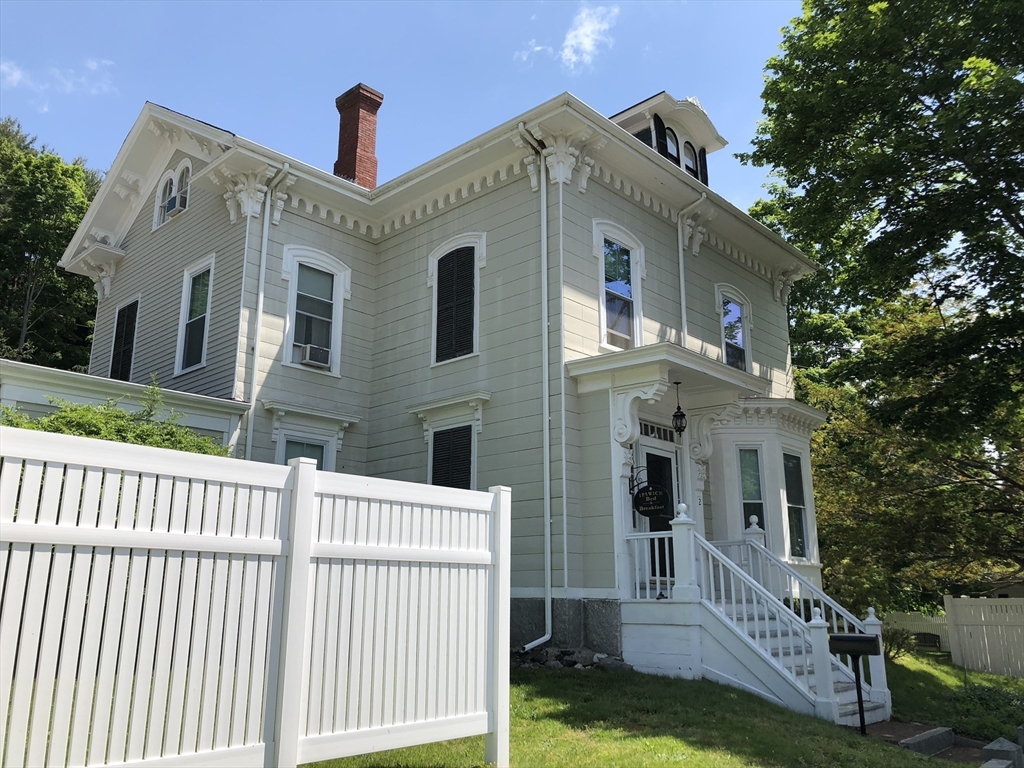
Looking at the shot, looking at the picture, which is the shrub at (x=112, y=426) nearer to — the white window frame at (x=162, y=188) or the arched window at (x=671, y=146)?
the white window frame at (x=162, y=188)

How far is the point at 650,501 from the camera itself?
11023 mm

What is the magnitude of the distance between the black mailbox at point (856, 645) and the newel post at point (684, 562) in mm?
1726

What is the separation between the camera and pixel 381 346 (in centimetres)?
1425

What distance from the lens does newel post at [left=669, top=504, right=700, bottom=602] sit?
9.62m

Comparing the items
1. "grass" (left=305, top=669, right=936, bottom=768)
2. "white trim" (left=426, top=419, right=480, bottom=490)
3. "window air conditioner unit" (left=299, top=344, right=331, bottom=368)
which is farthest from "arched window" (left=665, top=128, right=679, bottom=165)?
"grass" (left=305, top=669, right=936, bottom=768)

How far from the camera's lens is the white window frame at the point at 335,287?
43.4 ft

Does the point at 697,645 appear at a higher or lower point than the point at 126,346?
lower

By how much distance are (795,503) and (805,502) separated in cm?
31

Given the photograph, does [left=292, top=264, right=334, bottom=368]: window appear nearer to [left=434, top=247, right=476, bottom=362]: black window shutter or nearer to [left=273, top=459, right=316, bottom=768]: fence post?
[left=434, top=247, right=476, bottom=362]: black window shutter

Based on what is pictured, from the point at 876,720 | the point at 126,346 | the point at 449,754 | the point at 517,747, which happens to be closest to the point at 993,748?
the point at 876,720

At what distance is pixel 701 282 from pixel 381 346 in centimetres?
582

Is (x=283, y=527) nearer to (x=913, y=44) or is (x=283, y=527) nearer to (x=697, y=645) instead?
(x=697, y=645)

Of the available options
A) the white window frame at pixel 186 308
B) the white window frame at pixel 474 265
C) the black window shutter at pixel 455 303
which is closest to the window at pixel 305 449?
the white window frame at pixel 186 308

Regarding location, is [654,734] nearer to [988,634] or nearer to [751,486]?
[751,486]
